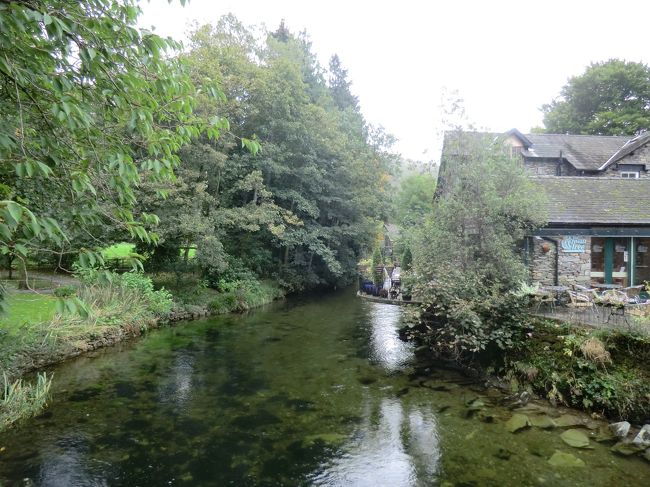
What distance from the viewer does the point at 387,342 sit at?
44.8 feet

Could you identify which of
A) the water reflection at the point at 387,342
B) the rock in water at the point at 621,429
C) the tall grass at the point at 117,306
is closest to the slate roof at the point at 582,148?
the water reflection at the point at 387,342

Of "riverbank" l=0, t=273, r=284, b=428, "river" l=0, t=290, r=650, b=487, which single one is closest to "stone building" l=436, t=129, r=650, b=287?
"river" l=0, t=290, r=650, b=487

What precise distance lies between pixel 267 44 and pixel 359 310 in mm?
17388

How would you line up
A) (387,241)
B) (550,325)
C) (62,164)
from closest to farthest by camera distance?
(62,164), (550,325), (387,241)

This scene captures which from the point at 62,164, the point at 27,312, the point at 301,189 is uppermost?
the point at 301,189

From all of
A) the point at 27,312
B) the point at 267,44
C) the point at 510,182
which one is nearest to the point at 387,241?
the point at 267,44

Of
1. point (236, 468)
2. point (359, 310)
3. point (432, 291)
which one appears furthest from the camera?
point (359, 310)

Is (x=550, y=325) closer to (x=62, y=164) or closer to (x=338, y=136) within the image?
(x=62, y=164)

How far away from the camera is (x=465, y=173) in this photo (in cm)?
1184

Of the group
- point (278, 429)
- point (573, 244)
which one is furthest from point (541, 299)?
point (278, 429)

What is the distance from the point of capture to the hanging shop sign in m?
14.2

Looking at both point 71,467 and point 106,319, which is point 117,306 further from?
point 71,467

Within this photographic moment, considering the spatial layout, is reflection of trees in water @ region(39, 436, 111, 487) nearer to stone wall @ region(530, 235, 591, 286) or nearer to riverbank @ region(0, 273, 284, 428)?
riverbank @ region(0, 273, 284, 428)

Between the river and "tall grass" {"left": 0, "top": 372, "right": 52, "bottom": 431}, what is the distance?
0.72 ft
